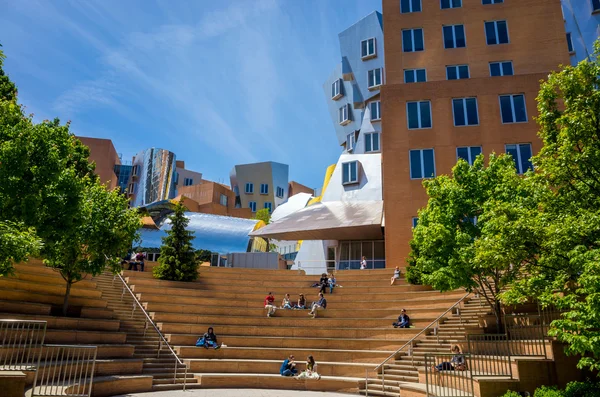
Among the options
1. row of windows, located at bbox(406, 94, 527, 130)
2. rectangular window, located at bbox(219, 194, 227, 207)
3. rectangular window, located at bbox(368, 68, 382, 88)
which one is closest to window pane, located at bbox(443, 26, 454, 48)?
row of windows, located at bbox(406, 94, 527, 130)

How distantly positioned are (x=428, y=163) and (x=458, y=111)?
4.11m

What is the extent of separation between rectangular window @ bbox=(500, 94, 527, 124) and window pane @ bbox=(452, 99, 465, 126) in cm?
242

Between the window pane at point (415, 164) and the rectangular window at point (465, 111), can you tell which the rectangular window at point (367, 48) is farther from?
the window pane at point (415, 164)

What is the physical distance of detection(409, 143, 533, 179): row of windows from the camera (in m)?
28.2

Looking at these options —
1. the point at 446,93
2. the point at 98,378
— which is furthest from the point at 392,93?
the point at 98,378

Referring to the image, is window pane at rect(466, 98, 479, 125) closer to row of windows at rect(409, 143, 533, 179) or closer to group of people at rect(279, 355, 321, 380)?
row of windows at rect(409, 143, 533, 179)

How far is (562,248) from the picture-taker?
10211 mm

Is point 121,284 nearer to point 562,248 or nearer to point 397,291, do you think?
point 397,291

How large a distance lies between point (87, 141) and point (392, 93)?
144ft

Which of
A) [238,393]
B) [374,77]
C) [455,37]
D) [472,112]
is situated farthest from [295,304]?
[374,77]

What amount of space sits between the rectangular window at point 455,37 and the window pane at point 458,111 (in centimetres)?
579

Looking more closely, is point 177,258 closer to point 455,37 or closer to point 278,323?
point 278,323

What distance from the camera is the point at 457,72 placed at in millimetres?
32719

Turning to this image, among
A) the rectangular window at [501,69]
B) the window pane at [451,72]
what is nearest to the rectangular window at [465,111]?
the window pane at [451,72]
